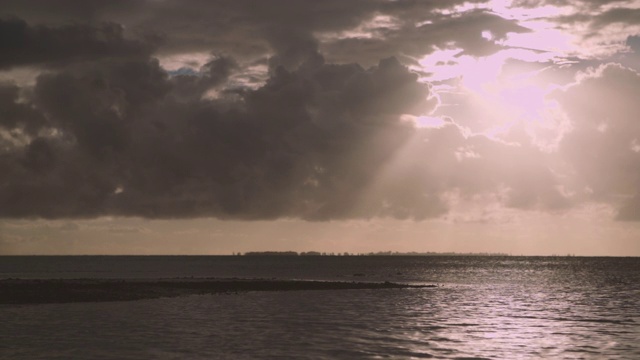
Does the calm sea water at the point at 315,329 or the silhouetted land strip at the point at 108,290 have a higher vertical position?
the silhouetted land strip at the point at 108,290

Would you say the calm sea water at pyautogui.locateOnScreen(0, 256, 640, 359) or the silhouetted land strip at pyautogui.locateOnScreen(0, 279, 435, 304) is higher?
the silhouetted land strip at pyautogui.locateOnScreen(0, 279, 435, 304)

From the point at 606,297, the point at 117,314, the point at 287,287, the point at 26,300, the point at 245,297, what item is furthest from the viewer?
the point at 287,287

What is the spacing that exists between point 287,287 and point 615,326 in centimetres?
5785

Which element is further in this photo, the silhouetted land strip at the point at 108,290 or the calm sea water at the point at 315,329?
the silhouetted land strip at the point at 108,290

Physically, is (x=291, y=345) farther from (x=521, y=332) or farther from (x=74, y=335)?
(x=521, y=332)

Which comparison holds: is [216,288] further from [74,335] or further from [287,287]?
[74,335]

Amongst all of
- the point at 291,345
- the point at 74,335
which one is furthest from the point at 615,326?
the point at 74,335

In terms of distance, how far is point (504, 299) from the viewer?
92688 mm

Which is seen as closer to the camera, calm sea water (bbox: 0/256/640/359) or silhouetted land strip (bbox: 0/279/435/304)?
calm sea water (bbox: 0/256/640/359)

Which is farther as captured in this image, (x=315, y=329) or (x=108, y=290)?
(x=108, y=290)

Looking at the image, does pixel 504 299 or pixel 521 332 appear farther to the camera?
pixel 504 299

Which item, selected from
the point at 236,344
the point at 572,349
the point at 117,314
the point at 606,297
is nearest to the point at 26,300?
the point at 117,314

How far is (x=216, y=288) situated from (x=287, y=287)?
12635mm

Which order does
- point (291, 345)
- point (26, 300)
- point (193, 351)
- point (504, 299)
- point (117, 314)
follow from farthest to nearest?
point (504, 299) < point (26, 300) < point (117, 314) < point (291, 345) < point (193, 351)
